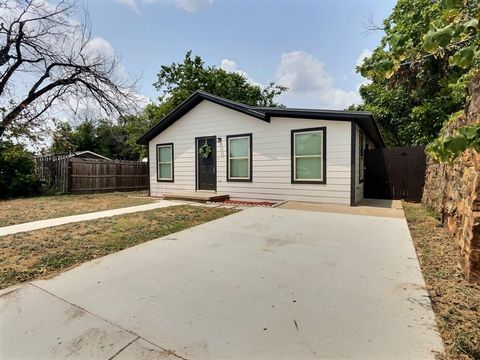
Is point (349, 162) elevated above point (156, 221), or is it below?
above

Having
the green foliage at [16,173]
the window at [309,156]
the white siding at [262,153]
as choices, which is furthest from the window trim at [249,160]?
the green foliage at [16,173]

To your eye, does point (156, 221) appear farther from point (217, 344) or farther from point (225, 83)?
point (225, 83)

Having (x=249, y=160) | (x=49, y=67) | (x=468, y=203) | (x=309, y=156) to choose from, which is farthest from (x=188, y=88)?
(x=468, y=203)

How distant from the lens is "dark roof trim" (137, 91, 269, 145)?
28.0ft

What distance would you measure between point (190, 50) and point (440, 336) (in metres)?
24.5

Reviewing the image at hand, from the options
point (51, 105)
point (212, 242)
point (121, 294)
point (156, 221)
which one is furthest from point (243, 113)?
point (51, 105)

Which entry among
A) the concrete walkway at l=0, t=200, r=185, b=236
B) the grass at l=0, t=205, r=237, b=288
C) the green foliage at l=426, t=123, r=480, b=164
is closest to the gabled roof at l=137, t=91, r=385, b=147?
the grass at l=0, t=205, r=237, b=288

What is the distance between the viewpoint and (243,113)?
8.95 metres

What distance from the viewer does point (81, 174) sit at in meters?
12.9

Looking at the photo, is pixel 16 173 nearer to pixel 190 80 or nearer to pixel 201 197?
pixel 201 197

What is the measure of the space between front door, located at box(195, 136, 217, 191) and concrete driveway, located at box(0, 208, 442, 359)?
5893 millimetres

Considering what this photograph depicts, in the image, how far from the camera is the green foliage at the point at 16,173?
11.4m

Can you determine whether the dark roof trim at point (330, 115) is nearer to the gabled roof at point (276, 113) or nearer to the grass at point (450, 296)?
the gabled roof at point (276, 113)

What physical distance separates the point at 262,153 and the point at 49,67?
1077 centimetres
